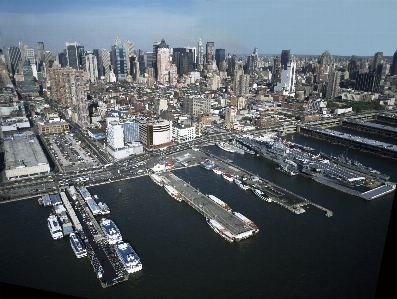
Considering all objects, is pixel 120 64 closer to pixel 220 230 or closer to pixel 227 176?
pixel 227 176

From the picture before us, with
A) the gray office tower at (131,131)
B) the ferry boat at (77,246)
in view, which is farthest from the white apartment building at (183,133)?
the ferry boat at (77,246)

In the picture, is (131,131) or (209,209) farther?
(131,131)

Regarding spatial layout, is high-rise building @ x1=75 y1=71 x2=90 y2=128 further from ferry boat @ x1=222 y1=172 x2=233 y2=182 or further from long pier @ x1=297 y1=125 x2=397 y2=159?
long pier @ x1=297 y1=125 x2=397 y2=159

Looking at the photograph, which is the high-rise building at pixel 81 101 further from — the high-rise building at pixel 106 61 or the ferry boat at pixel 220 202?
the high-rise building at pixel 106 61

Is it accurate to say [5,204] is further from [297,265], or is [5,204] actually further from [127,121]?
[297,265]

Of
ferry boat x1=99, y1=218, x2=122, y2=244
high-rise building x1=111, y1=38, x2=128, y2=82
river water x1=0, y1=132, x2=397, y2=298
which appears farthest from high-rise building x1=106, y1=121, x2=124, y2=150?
high-rise building x1=111, y1=38, x2=128, y2=82

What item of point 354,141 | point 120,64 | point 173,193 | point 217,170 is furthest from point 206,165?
point 120,64

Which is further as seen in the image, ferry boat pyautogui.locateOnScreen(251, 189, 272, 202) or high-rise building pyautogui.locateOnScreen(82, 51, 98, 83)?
high-rise building pyautogui.locateOnScreen(82, 51, 98, 83)

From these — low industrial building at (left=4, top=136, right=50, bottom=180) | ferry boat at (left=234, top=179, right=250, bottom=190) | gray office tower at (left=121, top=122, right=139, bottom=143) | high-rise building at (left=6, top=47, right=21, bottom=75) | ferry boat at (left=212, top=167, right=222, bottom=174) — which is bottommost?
ferry boat at (left=234, top=179, right=250, bottom=190)
